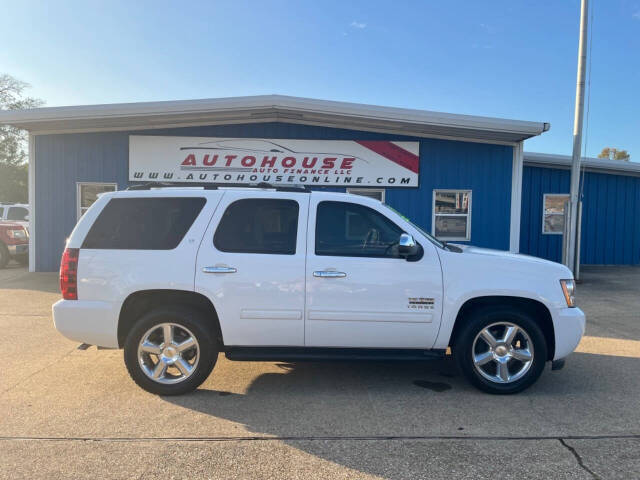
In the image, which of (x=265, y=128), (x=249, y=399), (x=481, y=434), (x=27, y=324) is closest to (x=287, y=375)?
(x=249, y=399)

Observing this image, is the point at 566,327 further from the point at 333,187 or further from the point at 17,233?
the point at 17,233

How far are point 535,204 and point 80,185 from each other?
43.4 feet

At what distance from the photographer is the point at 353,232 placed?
4.30 meters

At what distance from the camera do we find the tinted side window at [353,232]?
4.19m

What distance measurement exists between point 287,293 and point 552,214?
12.8m

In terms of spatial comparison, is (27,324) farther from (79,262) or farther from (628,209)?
(628,209)

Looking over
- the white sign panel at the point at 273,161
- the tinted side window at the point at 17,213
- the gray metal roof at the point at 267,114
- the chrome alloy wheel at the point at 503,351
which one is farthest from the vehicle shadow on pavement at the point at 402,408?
the tinted side window at the point at 17,213

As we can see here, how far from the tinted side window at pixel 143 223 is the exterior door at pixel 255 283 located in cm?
29

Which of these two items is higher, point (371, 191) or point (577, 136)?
point (577, 136)

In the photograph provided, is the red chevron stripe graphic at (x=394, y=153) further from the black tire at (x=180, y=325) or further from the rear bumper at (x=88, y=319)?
the rear bumper at (x=88, y=319)

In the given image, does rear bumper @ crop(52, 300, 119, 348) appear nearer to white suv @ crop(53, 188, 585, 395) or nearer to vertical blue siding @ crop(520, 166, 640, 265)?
white suv @ crop(53, 188, 585, 395)

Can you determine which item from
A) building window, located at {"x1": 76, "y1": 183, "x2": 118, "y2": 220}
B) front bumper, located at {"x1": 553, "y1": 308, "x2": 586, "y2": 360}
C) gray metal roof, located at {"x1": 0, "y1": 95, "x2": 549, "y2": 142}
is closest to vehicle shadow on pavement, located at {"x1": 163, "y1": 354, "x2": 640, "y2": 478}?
front bumper, located at {"x1": 553, "y1": 308, "x2": 586, "y2": 360}

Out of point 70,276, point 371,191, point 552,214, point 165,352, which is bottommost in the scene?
point 165,352

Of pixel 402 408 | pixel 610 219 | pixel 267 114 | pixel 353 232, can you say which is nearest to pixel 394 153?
pixel 267 114
